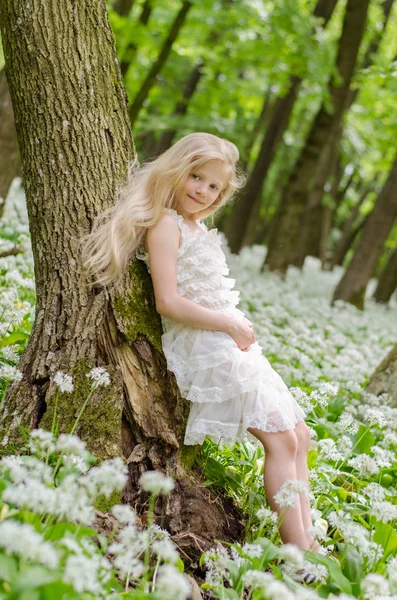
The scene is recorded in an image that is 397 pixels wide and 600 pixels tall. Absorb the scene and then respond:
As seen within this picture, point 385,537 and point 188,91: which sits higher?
point 385,537

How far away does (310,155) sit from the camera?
13.3 meters

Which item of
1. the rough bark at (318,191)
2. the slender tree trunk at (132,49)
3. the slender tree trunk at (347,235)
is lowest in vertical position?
the slender tree trunk at (347,235)

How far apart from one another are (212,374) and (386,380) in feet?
9.51

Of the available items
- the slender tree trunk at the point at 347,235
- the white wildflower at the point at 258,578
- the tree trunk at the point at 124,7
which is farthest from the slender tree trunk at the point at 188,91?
the white wildflower at the point at 258,578

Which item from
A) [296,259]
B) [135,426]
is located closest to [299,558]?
[135,426]

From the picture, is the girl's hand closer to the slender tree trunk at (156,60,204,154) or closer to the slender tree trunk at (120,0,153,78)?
the slender tree trunk at (120,0,153,78)

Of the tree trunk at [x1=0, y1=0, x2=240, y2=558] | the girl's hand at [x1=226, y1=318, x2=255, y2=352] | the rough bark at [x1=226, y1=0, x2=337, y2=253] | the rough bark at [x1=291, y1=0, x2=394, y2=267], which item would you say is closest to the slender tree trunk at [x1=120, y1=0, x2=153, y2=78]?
the rough bark at [x1=226, y1=0, x2=337, y2=253]

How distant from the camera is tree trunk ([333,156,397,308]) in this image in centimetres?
1238

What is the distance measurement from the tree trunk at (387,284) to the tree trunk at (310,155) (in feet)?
16.1

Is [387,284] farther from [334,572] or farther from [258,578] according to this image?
[258,578]

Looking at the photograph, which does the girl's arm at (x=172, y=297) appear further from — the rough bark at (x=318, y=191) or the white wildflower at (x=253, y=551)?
the rough bark at (x=318, y=191)

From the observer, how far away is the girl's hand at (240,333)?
11.2ft

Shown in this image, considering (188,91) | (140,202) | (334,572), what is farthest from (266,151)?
(334,572)

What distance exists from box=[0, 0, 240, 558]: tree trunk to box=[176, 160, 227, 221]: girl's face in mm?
397
